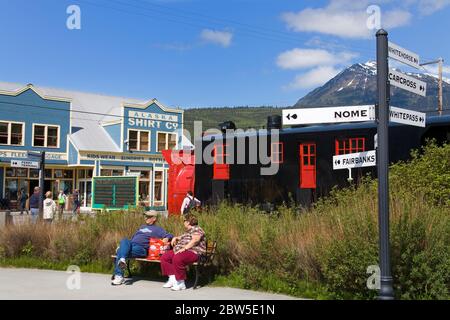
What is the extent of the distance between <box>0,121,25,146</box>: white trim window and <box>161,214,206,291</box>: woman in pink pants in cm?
3286

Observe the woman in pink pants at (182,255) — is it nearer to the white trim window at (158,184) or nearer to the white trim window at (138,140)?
the white trim window at (138,140)

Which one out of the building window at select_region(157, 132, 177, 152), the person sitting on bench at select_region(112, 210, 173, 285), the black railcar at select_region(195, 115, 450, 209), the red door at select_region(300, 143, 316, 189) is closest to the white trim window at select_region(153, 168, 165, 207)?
the building window at select_region(157, 132, 177, 152)

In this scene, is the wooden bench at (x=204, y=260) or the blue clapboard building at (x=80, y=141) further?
the blue clapboard building at (x=80, y=141)

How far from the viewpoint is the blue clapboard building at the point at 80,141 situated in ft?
126

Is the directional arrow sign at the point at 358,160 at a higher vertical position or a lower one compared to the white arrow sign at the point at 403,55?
lower

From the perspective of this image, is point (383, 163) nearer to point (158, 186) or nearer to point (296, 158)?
point (296, 158)

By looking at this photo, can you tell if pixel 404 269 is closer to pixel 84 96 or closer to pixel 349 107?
pixel 349 107

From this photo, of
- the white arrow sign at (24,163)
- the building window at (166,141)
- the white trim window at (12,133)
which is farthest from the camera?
the building window at (166,141)

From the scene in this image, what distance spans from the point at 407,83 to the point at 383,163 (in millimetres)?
1395

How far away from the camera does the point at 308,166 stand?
15.3m

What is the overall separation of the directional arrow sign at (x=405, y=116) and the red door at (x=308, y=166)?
8.03 metres

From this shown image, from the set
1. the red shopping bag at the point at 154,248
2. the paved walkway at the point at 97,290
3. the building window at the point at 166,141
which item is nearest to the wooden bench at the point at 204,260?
the red shopping bag at the point at 154,248

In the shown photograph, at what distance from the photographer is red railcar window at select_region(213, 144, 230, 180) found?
1777 cm
